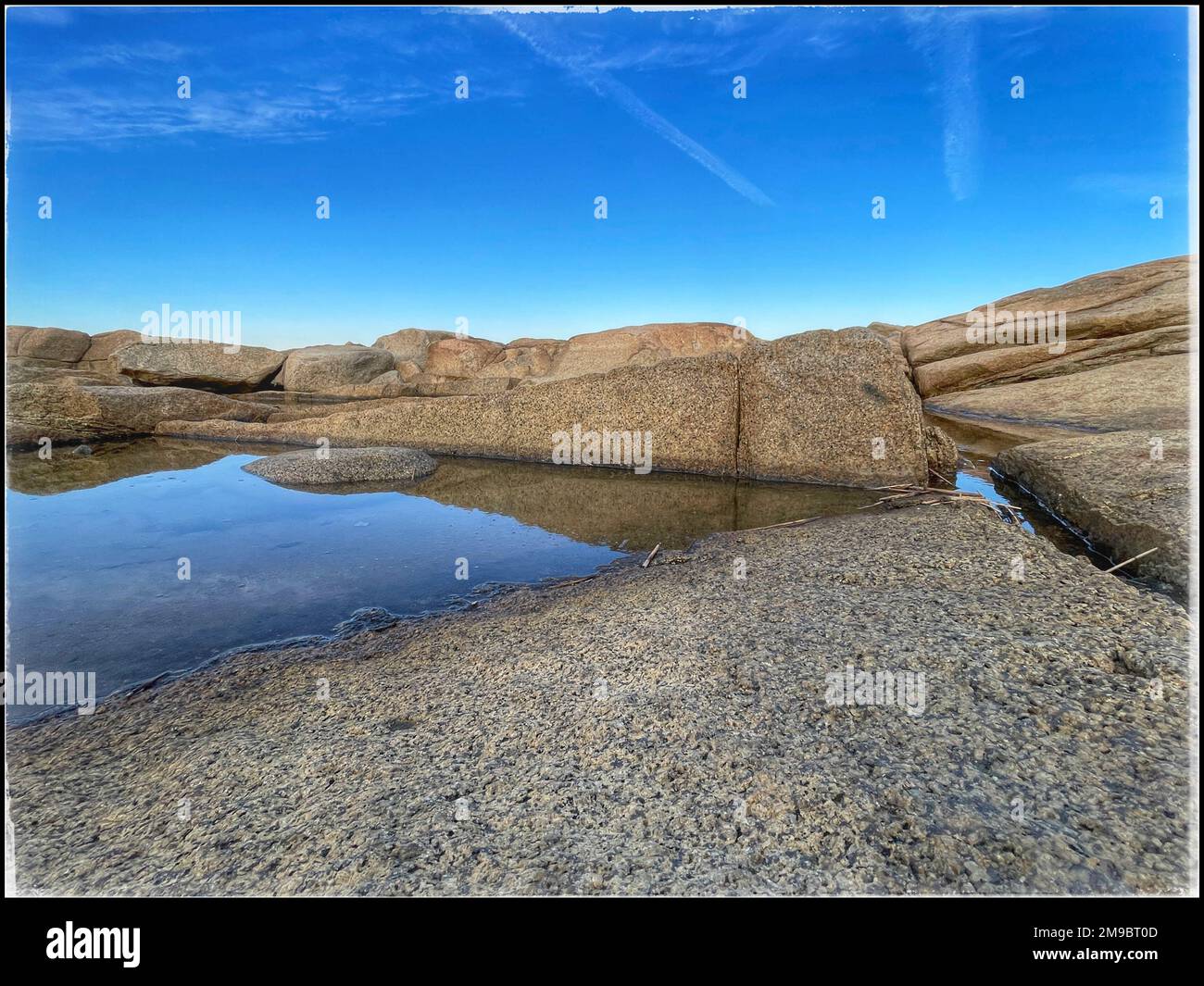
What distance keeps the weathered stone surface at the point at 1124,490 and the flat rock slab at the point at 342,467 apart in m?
6.02

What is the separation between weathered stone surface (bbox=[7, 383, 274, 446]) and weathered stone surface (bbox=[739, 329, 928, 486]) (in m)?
9.54

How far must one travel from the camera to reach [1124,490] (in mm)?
4449

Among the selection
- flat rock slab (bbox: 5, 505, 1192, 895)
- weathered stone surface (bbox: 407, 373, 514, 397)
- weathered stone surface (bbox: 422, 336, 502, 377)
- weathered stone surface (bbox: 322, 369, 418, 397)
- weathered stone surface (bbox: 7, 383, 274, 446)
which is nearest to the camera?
flat rock slab (bbox: 5, 505, 1192, 895)

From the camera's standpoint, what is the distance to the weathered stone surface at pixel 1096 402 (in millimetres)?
9633

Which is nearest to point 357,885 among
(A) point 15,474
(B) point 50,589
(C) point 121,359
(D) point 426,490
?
(B) point 50,589

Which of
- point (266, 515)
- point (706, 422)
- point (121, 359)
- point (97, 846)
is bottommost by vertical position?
point (97, 846)

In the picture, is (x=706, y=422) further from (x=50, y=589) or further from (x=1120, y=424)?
(x=1120, y=424)

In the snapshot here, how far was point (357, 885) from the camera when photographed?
144 centimetres

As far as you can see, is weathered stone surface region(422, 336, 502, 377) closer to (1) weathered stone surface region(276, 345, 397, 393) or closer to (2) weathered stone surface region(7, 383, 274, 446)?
(1) weathered stone surface region(276, 345, 397, 393)

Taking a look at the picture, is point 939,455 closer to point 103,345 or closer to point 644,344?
point 644,344

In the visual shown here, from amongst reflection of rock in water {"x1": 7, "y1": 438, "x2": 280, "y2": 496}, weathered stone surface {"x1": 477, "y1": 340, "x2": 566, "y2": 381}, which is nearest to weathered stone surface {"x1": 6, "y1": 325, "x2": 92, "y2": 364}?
weathered stone surface {"x1": 477, "y1": 340, "x2": 566, "y2": 381}

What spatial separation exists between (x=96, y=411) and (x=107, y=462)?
9.14 ft

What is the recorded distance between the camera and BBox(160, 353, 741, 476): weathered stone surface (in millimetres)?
7098
